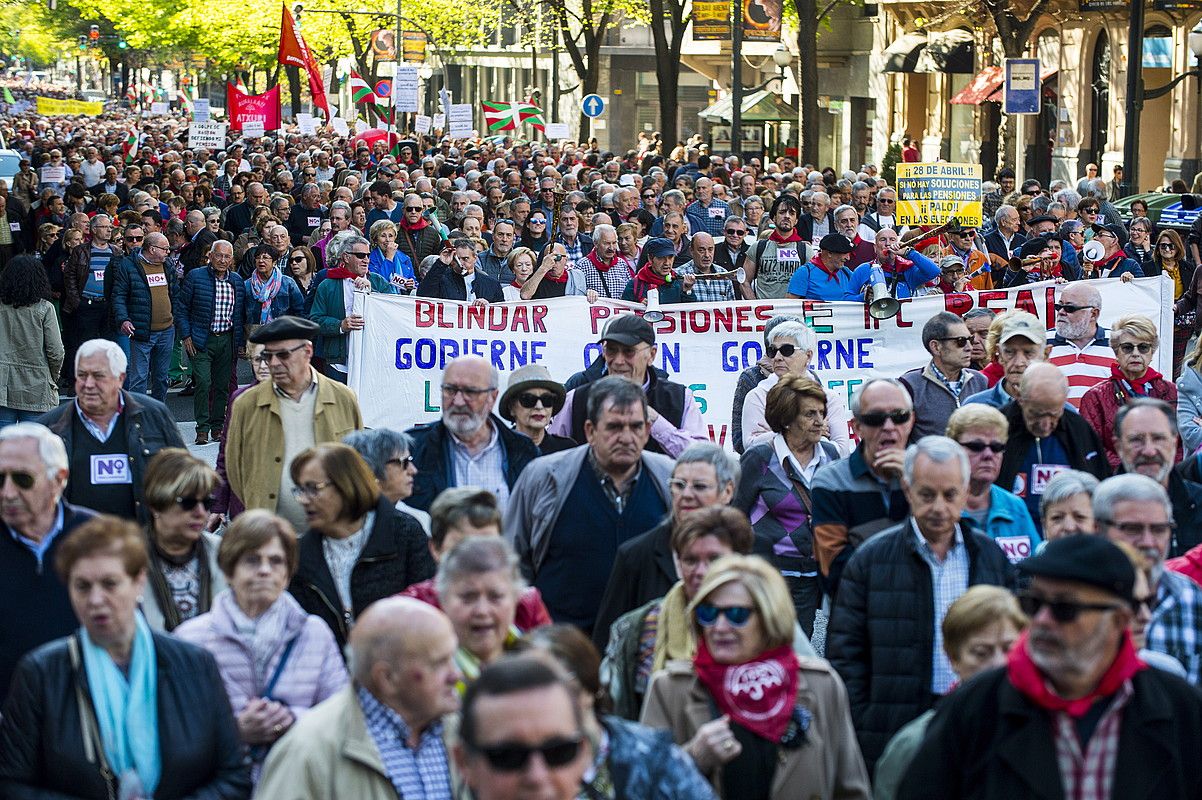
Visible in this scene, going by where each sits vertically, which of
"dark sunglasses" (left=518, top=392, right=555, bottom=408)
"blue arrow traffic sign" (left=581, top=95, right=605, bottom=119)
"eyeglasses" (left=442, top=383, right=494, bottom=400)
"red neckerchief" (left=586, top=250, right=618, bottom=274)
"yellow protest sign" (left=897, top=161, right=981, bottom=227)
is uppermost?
"blue arrow traffic sign" (left=581, top=95, right=605, bottom=119)

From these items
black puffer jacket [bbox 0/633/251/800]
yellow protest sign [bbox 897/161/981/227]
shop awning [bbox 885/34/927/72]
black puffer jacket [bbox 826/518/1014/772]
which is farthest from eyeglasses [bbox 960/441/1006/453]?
shop awning [bbox 885/34/927/72]

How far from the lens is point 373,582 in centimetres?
636

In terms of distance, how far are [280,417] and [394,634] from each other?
417cm

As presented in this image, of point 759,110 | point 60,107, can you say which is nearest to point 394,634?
point 759,110

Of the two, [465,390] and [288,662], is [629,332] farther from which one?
[288,662]

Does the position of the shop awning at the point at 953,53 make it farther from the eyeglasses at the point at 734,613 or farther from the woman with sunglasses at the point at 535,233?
the eyeglasses at the point at 734,613

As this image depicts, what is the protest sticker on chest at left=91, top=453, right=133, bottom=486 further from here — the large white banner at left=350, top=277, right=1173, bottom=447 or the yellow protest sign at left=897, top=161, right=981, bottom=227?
the yellow protest sign at left=897, top=161, right=981, bottom=227

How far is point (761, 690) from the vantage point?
4.78 m

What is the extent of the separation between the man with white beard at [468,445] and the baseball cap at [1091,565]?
385 centimetres

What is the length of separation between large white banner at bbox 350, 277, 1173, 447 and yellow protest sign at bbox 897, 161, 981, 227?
8.49 ft

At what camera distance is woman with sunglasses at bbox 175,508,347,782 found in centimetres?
525

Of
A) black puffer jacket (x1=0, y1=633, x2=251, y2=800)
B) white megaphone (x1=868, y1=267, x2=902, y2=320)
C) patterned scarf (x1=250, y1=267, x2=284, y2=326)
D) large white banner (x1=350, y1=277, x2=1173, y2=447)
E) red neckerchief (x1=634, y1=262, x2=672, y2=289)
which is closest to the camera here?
black puffer jacket (x1=0, y1=633, x2=251, y2=800)

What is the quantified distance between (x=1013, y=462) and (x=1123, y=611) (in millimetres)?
3581

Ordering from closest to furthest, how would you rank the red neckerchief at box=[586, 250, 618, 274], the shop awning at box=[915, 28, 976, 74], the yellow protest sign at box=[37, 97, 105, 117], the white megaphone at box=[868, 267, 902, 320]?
the white megaphone at box=[868, 267, 902, 320] → the red neckerchief at box=[586, 250, 618, 274] → the shop awning at box=[915, 28, 976, 74] → the yellow protest sign at box=[37, 97, 105, 117]
